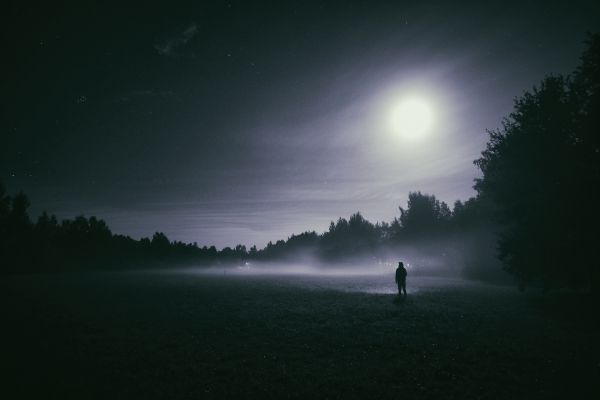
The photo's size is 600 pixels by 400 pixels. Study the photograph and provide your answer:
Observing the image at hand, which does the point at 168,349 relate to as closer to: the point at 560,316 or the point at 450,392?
the point at 450,392

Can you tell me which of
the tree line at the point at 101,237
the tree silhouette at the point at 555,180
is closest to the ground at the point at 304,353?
the tree silhouette at the point at 555,180

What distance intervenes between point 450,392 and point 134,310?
56.4 ft

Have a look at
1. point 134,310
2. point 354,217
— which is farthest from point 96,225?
point 134,310

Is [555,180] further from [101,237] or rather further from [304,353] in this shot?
[101,237]

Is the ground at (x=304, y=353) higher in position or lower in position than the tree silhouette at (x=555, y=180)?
lower

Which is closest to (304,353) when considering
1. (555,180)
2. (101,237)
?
(555,180)

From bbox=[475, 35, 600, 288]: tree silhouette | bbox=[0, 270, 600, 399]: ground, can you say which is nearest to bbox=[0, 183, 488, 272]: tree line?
bbox=[475, 35, 600, 288]: tree silhouette

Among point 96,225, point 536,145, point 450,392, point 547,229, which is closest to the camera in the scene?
point 450,392

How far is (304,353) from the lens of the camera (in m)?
10.0

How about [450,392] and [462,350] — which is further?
[462,350]

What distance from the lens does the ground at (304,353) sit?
7383mm

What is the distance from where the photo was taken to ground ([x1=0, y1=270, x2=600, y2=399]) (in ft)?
24.2

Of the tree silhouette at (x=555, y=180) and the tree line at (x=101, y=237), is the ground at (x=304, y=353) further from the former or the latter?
the tree line at (x=101, y=237)

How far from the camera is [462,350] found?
10.0 meters
